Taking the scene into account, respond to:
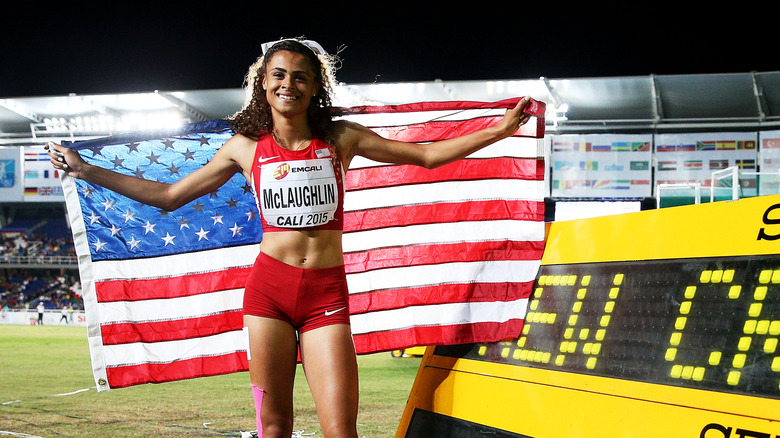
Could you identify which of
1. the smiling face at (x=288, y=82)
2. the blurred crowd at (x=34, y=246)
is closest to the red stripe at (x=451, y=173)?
the smiling face at (x=288, y=82)

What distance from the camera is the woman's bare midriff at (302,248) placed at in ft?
9.12

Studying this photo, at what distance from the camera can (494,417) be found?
9.76 feet

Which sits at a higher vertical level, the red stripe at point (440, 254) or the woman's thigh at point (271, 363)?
the red stripe at point (440, 254)

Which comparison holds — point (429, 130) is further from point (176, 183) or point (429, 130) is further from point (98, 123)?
point (98, 123)

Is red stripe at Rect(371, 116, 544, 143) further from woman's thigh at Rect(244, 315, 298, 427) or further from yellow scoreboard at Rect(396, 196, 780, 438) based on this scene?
woman's thigh at Rect(244, 315, 298, 427)

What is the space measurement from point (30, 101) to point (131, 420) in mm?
23123

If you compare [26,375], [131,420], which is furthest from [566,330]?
[26,375]

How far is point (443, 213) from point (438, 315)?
53 cm

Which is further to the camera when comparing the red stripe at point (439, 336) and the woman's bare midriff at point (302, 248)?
the red stripe at point (439, 336)

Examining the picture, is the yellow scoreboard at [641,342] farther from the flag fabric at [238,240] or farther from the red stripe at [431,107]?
the red stripe at [431,107]

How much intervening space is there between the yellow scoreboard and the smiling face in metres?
1.30

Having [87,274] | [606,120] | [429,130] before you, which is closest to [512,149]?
[429,130]

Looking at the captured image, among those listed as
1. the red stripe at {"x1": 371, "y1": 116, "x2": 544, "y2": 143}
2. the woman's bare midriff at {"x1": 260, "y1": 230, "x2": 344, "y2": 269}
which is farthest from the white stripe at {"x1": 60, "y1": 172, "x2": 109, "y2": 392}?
the red stripe at {"x1": 371, "y1": 116, "x2": 544, "y2": 143}

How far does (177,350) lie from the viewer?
3.82 m
